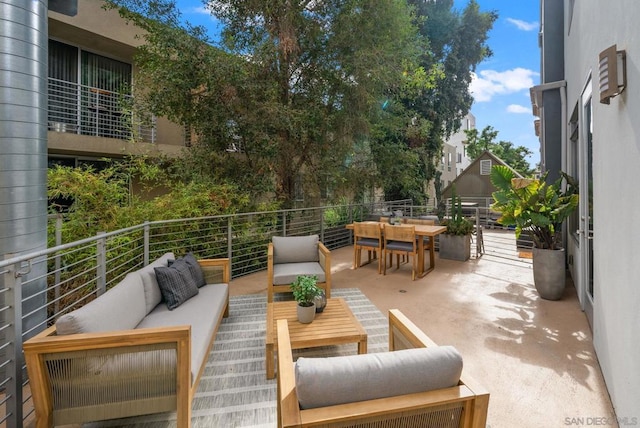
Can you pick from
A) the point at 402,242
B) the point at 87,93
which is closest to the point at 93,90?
the point at 87,93

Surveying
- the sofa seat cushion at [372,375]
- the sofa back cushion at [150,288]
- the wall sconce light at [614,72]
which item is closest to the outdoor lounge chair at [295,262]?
the sofa back cushion at [150,288]

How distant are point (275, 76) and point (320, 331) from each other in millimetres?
5944

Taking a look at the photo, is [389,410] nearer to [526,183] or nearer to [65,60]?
[526,183]

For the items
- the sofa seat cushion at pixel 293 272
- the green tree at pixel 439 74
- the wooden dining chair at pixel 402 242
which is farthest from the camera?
the green tree at pixel 439 74

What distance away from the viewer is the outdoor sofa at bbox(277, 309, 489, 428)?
1238 millimetres

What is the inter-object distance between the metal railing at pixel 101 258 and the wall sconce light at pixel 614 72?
3.98m

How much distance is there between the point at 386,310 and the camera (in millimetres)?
4090

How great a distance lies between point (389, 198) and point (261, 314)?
9088mm

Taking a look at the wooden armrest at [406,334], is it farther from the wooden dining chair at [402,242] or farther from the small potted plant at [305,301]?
the wooden dining chair at [402,242]

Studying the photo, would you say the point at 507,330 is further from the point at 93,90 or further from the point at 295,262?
the point at 93,90

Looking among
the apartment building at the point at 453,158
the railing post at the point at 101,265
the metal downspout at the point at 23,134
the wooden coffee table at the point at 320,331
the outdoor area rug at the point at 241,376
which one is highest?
the apartment building at the point at 453,158

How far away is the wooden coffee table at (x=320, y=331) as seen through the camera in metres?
2.55

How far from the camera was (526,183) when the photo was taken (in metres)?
4.59

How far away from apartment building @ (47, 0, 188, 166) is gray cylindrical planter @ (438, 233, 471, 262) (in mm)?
6907
